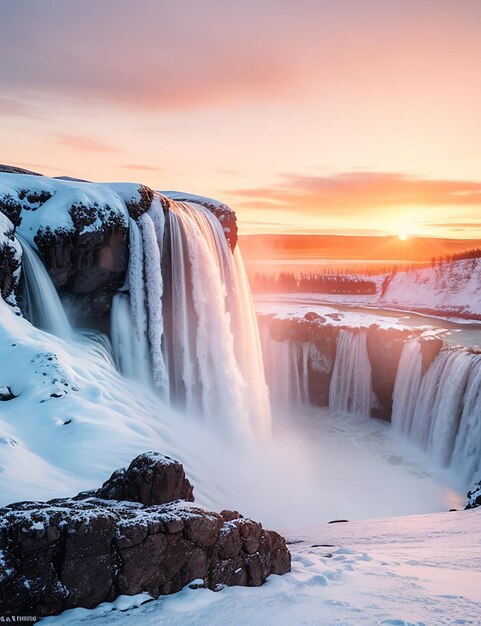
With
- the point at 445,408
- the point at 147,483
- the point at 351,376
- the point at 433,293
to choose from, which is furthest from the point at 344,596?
the point at 433,293

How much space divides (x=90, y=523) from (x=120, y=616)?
76cm

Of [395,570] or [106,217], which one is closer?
[395,570]

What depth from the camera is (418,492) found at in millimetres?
16438

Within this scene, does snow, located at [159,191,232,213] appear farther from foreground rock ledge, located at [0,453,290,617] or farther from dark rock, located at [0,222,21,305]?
foreground rock ledge, located at [0,453,290,617]

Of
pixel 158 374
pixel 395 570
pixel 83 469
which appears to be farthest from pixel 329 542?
pixel 158 374

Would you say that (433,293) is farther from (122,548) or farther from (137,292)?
(122,548)

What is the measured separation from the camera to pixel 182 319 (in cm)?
1669

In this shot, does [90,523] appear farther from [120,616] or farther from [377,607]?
[377,607]

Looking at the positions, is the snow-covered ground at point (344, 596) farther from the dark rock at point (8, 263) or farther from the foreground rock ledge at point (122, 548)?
the dark rock at point (8, 263)

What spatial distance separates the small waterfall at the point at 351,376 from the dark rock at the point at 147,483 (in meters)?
21.3

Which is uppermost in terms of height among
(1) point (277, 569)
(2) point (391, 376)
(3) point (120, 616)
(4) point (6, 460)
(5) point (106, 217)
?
(5) point (106, 217)

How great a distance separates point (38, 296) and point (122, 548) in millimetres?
10118

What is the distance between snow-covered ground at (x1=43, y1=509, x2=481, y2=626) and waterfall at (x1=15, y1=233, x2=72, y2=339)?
930 centimetres

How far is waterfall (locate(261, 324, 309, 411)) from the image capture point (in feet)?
90.5
